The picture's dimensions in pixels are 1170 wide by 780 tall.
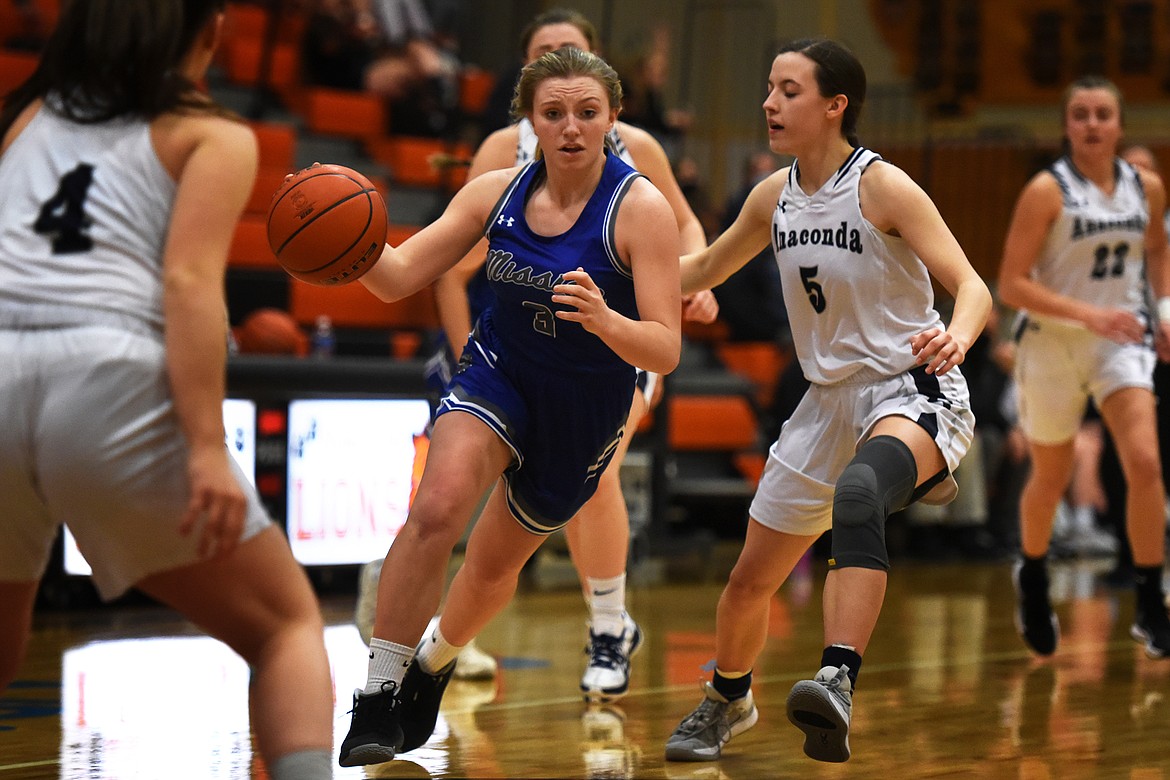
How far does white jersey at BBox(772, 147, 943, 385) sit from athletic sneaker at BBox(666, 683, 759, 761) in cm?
90

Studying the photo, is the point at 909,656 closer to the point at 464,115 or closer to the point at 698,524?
the point at 698,524

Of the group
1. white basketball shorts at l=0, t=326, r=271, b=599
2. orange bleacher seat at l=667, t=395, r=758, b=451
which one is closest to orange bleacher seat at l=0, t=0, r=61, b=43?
orange bleacher seat at l=667, t=395, r=758, b=451

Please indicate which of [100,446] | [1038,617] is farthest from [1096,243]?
[100,446]

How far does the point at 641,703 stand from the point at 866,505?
5.22 ft

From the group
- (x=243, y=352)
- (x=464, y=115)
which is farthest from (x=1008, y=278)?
(x=464, y=115)

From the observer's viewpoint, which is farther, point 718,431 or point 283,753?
point 718,431

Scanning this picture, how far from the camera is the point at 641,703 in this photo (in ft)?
15.7

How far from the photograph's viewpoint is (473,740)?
13.5 ft

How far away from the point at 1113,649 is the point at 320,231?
4068 millimetres

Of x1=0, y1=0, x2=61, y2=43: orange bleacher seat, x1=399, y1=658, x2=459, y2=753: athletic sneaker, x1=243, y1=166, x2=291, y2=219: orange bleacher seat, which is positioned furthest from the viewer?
x1=0, y1=0, x2=61, y2=43: orange bleacher seat

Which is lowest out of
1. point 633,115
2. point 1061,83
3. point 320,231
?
point 320,231

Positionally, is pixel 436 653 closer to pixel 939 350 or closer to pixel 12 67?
pixel 939 350

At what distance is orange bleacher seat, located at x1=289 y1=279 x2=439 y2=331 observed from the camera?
9344 mm

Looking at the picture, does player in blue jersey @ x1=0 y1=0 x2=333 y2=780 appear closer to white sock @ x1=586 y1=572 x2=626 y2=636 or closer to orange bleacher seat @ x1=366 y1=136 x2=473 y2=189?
white sock @ x1=586 y1=572 x2=626 y2=636
